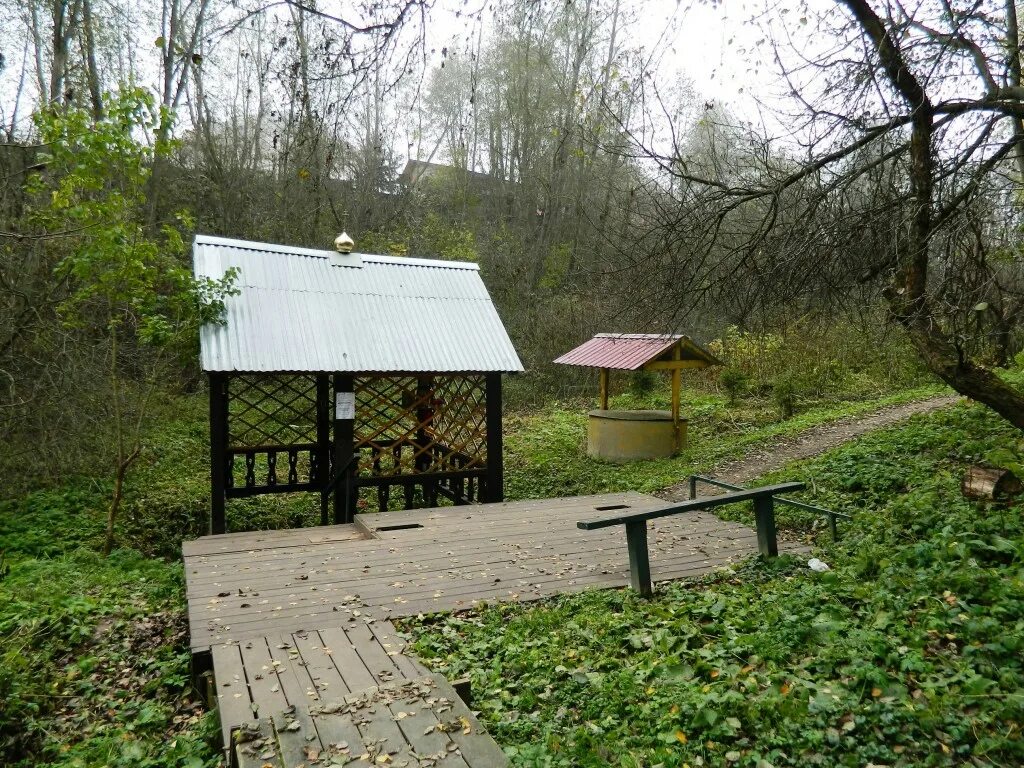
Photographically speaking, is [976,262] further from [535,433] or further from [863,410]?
[535,433]

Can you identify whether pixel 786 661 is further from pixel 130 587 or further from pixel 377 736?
pixel 130 587

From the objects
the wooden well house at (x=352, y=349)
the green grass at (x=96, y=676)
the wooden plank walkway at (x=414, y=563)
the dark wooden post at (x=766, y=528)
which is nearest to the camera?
the green grass at (x=96, y=676)

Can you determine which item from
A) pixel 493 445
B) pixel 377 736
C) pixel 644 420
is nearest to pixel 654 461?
pixel 644 420

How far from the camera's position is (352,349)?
8.16 meters

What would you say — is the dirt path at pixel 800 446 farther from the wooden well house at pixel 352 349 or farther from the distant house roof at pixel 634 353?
the wooden well house at pixel 352 349

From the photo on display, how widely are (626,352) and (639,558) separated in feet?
25.4

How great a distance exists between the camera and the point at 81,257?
7.05 metres

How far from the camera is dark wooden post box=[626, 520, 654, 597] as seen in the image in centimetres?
473

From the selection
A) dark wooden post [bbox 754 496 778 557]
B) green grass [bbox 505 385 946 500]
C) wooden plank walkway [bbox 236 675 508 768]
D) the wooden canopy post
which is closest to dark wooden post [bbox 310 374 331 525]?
green grass [bbox 505 385 946 500]

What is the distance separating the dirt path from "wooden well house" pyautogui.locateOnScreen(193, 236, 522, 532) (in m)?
2.89

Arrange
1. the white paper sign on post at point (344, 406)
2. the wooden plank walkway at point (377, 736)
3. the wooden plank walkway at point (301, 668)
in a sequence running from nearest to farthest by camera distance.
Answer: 1. the wooden plank walkway at point (377, 736)
2. the wooden plank walkway at point (301, 668)
3. the white paper sign on post at point (344, 406)

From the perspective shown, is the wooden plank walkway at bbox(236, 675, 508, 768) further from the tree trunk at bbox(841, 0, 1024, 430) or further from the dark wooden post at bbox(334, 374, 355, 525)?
the dark wooden post at bbox(334, 374, 355, 525)

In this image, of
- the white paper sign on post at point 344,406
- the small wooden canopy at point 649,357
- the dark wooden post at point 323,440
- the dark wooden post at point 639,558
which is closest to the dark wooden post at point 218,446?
the white paper sign on post at point 344,406

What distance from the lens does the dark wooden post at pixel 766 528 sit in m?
5.32
